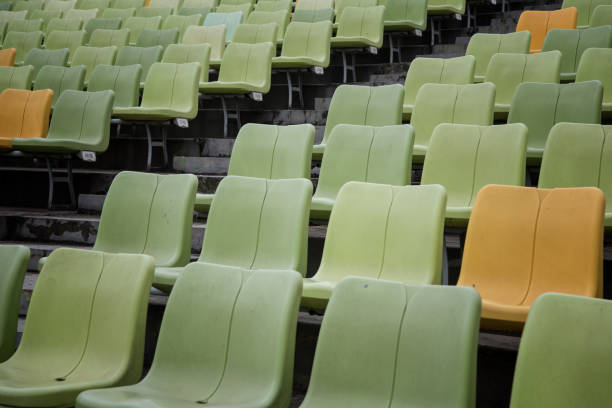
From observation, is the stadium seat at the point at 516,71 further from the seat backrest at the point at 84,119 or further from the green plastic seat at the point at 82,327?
the green plastic seat at the point at 82,327

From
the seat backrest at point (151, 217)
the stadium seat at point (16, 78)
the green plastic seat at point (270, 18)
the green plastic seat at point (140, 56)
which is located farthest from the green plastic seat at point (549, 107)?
the stadium seat at point (16, 78)

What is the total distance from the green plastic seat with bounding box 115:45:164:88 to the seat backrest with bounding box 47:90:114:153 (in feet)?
2.34

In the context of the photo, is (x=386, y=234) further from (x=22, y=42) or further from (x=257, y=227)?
(x=22, y=42)

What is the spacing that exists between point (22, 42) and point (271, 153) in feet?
8.92

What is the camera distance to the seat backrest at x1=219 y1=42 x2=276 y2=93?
10.7ft

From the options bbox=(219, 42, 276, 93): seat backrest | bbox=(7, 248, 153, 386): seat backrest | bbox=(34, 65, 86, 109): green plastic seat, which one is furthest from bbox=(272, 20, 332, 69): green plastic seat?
bbox=(7, 248, 153, 386): seat backrest

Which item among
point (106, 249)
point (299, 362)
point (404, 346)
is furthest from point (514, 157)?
point (106, 249)

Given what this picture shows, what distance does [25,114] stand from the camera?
9.63 feet

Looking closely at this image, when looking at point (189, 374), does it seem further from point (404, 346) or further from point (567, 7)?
point (567, 7)

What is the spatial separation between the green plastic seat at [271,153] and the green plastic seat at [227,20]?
2.15m

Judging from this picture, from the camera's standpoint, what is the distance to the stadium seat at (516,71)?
8.48 ft

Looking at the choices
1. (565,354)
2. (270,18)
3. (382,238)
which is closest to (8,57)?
(270,18)

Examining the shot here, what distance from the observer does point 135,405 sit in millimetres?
1118

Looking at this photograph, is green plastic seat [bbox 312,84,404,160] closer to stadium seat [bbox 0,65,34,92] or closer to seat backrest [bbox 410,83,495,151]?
seat backrest [bbox 410,83,495,151]
